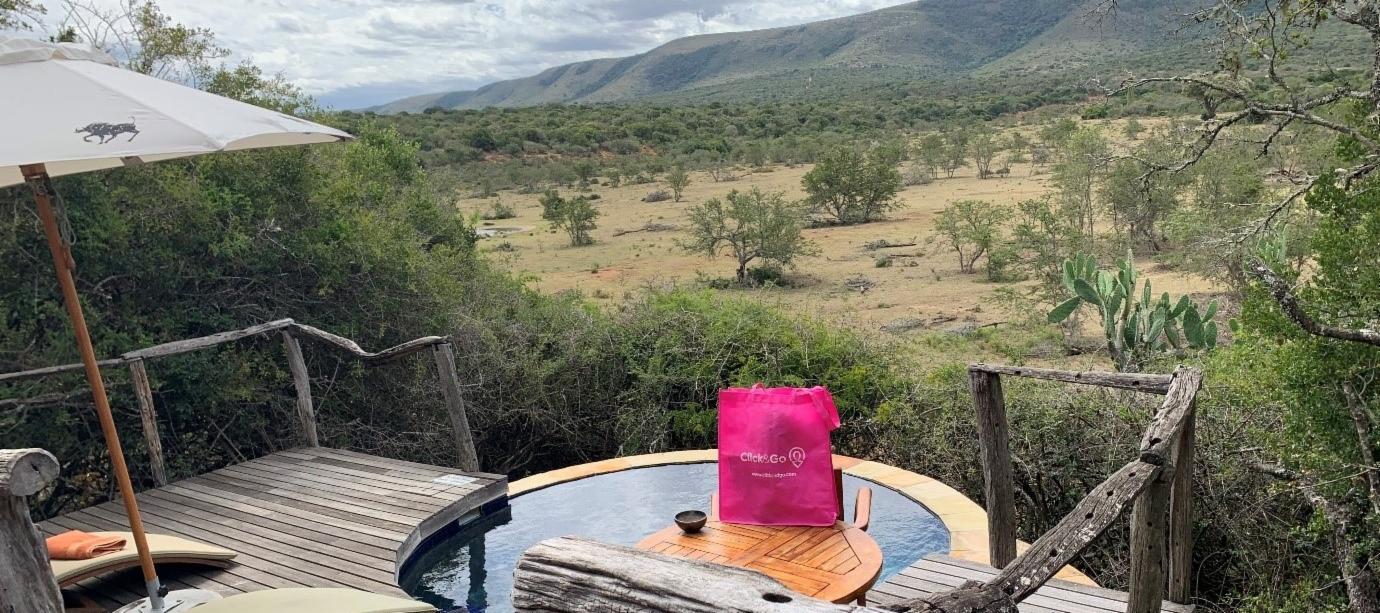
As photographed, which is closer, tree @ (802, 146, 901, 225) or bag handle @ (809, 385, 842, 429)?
bag handle @ (809, 385, 842, 429)

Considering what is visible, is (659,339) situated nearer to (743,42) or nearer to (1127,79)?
(1127,79)

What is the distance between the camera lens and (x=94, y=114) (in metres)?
2.98

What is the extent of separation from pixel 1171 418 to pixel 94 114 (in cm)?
334

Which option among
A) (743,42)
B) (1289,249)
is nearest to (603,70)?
(743,42)

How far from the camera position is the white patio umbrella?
2.84 metres

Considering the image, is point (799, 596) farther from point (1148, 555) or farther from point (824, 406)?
point (824, 406)

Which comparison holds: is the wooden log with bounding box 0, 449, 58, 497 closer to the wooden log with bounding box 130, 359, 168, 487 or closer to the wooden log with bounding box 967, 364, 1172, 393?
the wooden log with bounding box 967, 364, 1172, 393

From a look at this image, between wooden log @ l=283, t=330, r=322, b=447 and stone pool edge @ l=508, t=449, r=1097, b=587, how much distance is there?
161 cm

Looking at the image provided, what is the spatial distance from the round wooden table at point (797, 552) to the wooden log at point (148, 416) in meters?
3.34

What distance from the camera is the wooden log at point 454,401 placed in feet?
18.2

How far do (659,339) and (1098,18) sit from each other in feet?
13.4

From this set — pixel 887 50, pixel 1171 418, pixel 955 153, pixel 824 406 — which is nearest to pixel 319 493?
pixel 824 406

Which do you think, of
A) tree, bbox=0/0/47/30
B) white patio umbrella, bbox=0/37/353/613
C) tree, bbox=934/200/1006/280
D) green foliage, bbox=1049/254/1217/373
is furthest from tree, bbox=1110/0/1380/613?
tree, bbox=934/200/1006/280

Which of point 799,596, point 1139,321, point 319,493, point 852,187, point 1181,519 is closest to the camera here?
point 799,596
